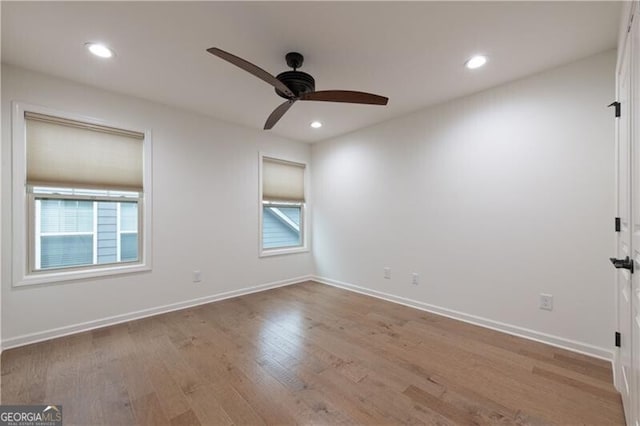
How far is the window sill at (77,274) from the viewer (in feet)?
8.08

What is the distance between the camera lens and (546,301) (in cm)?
246

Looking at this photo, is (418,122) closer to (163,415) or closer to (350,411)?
(350,411)

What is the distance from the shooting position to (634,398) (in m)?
1.29

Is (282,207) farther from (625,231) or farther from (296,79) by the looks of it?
(625,231)

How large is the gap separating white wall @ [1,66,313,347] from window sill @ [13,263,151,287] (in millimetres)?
56

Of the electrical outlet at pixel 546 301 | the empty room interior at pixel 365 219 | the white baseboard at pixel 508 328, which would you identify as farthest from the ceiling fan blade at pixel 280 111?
the electrical outlet at pixel 546 301

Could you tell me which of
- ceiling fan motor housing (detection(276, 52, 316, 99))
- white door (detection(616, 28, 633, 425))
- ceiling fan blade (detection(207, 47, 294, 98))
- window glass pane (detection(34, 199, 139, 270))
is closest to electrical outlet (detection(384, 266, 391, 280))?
white door (detection(616, 28, 633, 425))

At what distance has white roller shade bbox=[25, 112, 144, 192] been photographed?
2525 mm

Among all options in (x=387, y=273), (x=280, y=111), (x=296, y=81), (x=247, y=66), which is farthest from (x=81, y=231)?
(x=387, y=273)

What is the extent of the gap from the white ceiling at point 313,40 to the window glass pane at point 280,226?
208cm

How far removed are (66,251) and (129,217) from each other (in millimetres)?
633

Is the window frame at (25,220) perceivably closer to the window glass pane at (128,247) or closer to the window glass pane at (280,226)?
the window glass pane at (128,247)

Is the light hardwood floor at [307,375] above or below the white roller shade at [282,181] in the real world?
below

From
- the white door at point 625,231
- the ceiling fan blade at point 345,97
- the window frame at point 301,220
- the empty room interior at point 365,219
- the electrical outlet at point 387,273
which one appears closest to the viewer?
the white door at point 625,231
